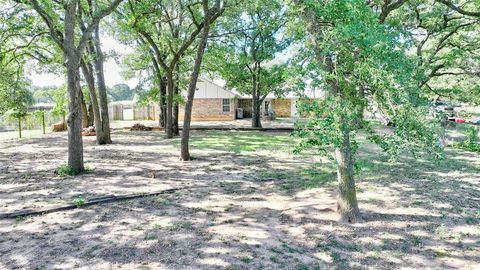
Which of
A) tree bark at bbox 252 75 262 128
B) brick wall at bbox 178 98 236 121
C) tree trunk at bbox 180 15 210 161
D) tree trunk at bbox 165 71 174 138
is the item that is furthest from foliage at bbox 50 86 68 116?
tree trunk at bbox 180 15 210 161

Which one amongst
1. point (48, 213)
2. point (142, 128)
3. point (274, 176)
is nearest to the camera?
point (48, 213)

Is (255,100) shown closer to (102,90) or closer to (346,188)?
(102,90)

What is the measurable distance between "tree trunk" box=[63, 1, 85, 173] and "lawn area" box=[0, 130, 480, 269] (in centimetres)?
55

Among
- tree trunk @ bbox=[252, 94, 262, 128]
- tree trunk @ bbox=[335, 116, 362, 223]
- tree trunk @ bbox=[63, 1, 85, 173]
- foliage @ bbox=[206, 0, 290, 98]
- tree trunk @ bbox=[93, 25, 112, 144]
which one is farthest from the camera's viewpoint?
tree trunk @ bbox=[252, 94, 262, 128]

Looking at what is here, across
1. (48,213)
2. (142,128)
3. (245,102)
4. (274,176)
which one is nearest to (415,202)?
(274,176)

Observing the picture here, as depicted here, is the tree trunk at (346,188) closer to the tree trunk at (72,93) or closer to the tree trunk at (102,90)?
the tree trunk at (72,93)

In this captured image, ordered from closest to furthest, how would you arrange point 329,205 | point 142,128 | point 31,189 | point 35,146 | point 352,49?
point 352,49
point 329,205
point 31,189
point 35,146
point 142,128

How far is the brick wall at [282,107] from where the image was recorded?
114 feet

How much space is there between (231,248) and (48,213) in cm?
318

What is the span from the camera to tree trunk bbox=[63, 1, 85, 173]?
7.55m

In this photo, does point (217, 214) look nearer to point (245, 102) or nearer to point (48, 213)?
point (48, 213)

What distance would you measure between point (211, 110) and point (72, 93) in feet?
74.8

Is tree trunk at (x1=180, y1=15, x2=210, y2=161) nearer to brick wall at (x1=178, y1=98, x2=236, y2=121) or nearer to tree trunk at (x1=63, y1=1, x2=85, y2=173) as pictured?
tree trunk at (x1=63, y1=1, x2=85, y2=173)

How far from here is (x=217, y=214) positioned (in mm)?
5266
